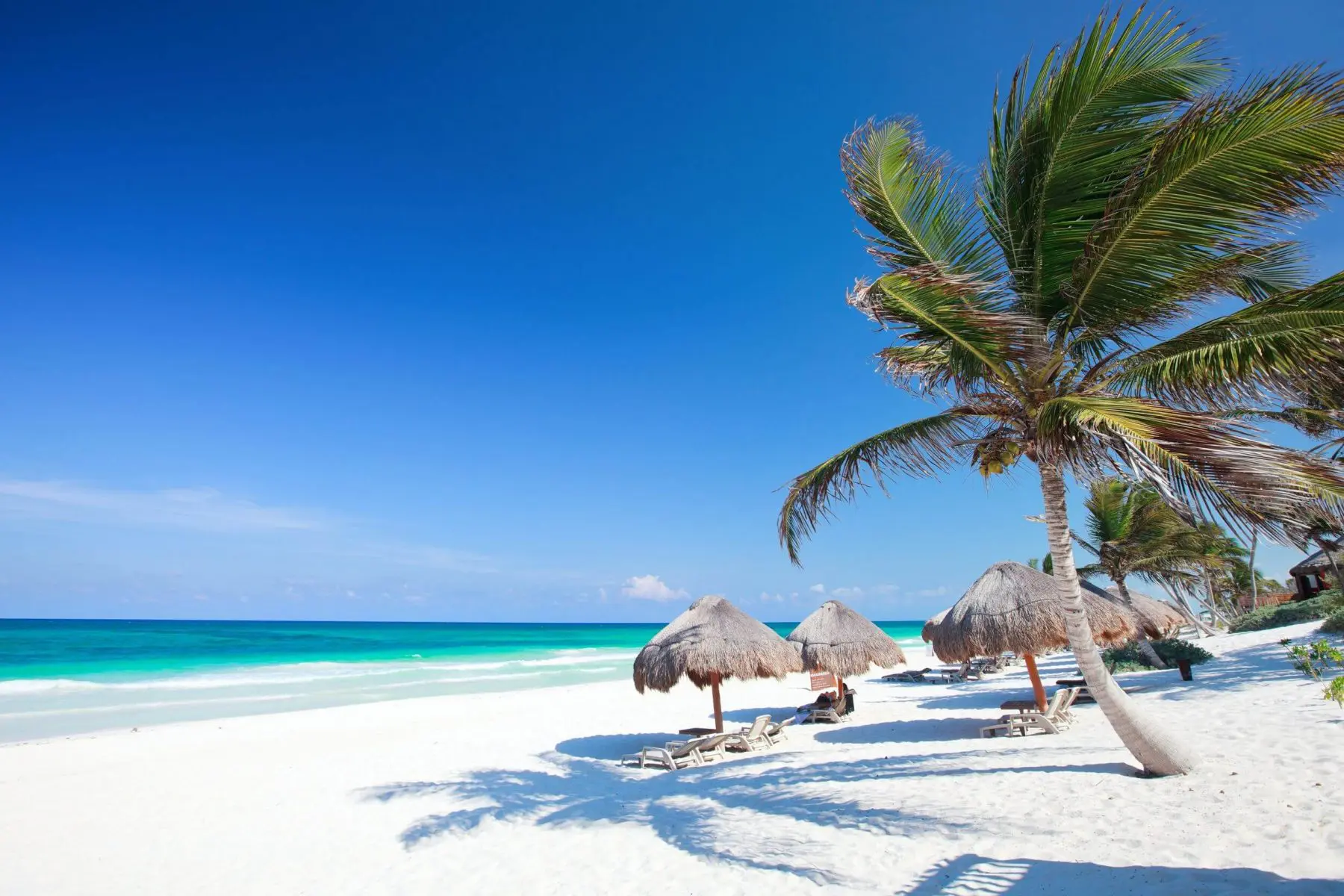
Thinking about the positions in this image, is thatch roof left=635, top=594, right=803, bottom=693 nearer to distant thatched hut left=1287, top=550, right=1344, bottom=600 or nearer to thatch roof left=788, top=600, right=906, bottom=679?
thatch roof left=788, top=600, right=906, bottom=679

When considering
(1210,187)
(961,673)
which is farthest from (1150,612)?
(1210,187)

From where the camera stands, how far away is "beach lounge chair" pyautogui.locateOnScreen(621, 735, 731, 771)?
923 centimetres

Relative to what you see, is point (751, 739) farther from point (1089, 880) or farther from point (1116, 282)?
point (1116, 282)

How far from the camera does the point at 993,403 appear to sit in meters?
5.66

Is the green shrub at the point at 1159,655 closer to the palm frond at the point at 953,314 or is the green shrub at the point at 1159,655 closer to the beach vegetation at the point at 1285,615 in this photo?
the beach vegetation at the point at 1285,615

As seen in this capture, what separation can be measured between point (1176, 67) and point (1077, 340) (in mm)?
1918

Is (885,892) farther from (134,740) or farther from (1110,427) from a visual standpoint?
(134,740)

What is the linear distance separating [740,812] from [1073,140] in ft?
20.2

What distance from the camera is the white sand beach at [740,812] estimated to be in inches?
166

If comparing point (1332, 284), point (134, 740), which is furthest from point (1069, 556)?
point (134, 740)

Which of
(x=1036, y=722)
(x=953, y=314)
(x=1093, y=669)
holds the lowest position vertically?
(x=1036, y=722)

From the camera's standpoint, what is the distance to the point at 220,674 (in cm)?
2883

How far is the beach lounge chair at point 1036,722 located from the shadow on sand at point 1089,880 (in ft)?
15.3

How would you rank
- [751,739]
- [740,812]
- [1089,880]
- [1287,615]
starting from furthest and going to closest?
[1287,615] < [751,739] < [740,812] < [1089,880]
